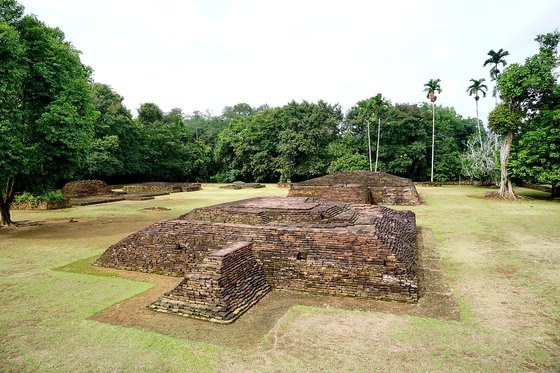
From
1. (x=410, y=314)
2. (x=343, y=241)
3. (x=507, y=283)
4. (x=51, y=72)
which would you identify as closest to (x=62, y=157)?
(x=51, y=72)

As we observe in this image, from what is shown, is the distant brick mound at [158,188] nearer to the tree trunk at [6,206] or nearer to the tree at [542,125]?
the tree trunk at [6,206]

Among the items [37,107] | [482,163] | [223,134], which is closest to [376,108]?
[482,163]

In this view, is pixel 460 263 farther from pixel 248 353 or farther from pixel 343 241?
pixel 248 353


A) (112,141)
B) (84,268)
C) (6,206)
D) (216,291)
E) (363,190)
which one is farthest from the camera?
(112,141)

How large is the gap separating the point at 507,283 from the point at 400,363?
3.74 m

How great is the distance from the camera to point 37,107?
1173 centimetres

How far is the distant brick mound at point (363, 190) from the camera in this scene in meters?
17.8

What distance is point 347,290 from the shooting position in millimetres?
5695

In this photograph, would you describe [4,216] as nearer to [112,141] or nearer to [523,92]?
[112,141]

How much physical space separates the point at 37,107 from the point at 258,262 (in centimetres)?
1021

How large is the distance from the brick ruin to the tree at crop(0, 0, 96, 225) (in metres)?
5.82

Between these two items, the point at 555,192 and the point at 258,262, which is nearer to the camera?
the point at 258,262

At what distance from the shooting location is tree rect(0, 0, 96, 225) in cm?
1014

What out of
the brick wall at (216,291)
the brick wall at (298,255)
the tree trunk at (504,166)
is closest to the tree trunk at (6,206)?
the brick wall at (298,255)
